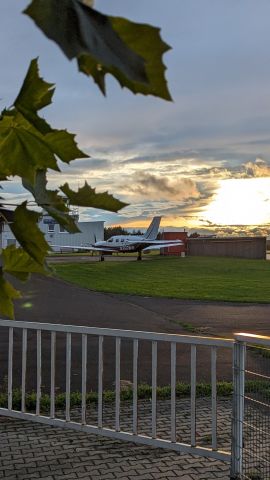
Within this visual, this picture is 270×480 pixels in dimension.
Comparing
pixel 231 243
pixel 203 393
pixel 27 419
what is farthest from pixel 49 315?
pixel 231 243

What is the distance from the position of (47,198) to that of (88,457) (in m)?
4.38

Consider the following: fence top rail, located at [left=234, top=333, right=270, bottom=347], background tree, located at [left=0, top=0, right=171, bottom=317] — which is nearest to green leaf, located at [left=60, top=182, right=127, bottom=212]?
background tree, located at [left=0, top=0, right=171, bottom=317]

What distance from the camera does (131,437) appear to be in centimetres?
485

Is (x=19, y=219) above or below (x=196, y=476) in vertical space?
above

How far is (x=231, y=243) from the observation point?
6159 centimetres

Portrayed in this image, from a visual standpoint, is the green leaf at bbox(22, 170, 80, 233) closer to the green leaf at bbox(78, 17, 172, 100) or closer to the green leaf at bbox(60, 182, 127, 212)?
the green leaf at bbox(60, 182, 127, 212)

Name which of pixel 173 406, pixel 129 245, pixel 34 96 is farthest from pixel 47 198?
pixel 129 245

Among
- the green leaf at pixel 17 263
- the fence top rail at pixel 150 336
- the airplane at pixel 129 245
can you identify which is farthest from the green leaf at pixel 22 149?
the airplane at pixel 129 245

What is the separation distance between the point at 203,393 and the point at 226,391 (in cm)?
32

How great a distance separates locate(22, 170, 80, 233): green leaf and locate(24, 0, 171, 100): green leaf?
38cm

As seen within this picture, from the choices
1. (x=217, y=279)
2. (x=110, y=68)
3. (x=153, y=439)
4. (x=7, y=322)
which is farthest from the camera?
(x=217, y=279)

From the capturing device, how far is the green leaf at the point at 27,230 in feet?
2.98

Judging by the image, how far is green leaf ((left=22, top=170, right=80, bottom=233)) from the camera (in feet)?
2.98

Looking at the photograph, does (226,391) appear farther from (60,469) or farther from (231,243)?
(231,243)
